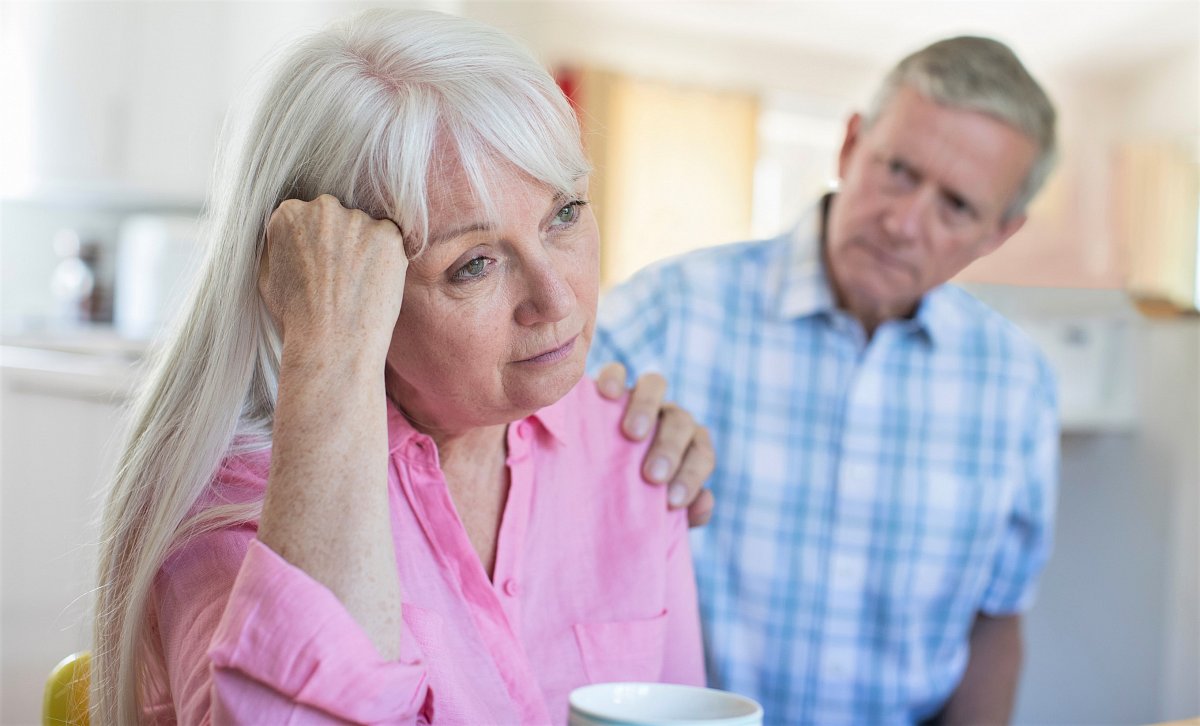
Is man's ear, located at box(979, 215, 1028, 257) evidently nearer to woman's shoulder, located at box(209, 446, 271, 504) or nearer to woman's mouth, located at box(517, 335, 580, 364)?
woman's mouth, located at box(517, 335, 580, 364)

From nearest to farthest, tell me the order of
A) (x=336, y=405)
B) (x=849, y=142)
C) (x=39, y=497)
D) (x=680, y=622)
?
(x=336, y=405) → (x=680, y=622) → (x=849, y=142) → (x=39, y=497)

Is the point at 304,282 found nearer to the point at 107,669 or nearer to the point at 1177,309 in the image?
the point at 107,669

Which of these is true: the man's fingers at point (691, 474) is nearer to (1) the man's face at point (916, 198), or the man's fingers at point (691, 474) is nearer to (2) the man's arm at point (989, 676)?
(1) the man's face at point (916, 198)

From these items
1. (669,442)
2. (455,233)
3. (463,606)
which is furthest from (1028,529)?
(455,233)

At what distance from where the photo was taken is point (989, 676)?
168 centimetres

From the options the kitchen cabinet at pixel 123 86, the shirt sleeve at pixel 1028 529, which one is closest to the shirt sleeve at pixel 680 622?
the shirt sleeve at pixel 1028 529

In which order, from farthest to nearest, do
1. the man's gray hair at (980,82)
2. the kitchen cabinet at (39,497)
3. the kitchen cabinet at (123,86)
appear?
1. the kitchen cabinet at (123,86)
2. the kitchen cabinet at (39,497)
3. the man's gray hair at (980,82)

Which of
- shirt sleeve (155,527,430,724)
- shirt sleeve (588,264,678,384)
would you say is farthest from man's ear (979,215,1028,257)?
shirt sleeve (155,527,430,724)

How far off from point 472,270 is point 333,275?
0.11 metres

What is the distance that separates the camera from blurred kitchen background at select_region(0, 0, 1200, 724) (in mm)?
2900

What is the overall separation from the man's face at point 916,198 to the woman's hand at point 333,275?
1.00m

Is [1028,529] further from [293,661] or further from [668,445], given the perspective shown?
[293,661]

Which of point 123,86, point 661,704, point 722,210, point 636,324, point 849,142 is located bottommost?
point 661,704

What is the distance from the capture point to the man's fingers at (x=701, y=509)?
1271mm
